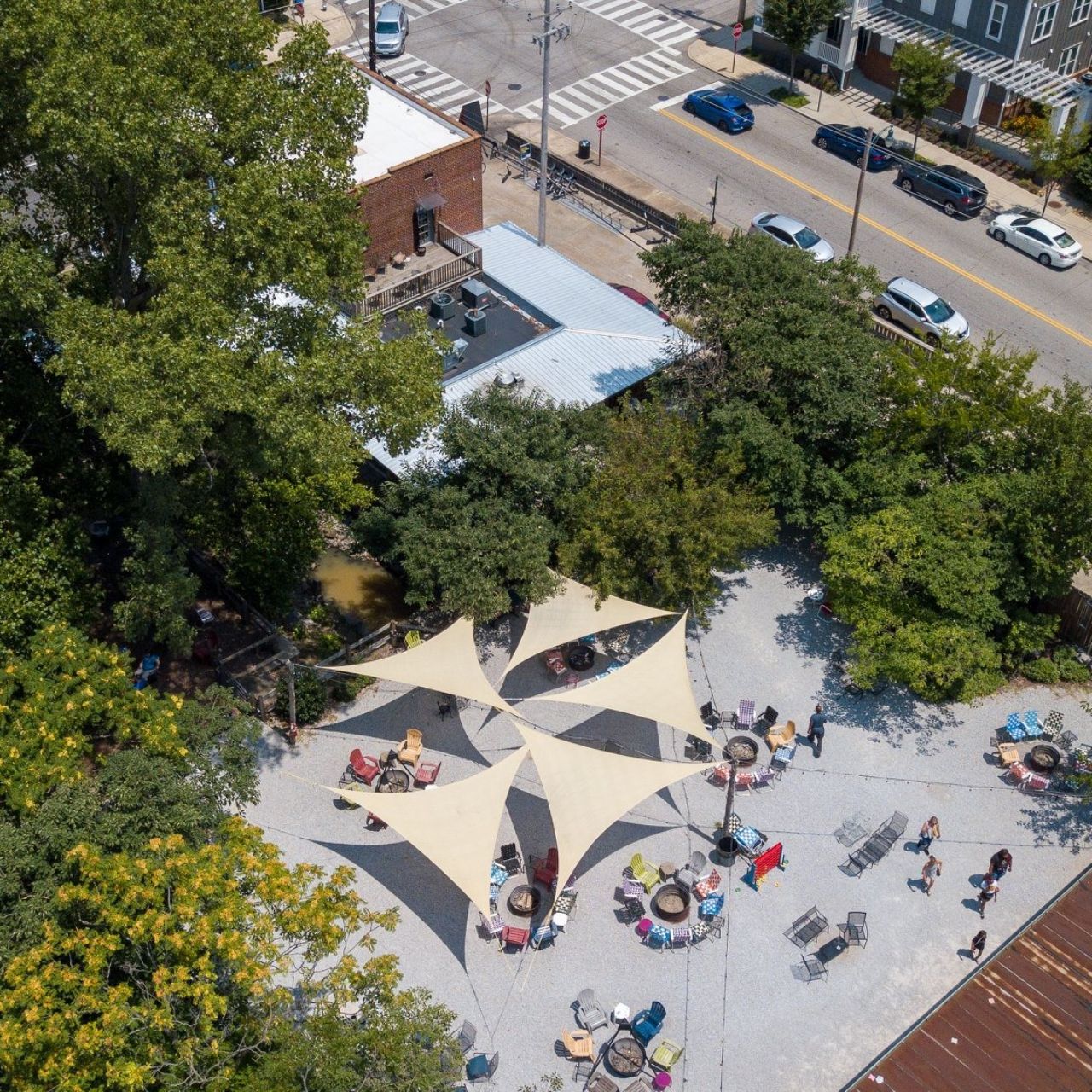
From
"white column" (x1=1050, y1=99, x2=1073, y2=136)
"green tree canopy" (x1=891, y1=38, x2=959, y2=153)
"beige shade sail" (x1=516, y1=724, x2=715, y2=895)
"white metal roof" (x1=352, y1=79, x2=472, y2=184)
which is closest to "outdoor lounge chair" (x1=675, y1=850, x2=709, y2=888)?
"beige shade sail" (x1=516, y1=724, x2=715, y2=895)

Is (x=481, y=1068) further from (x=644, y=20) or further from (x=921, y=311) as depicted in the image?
(x=644, y=20)

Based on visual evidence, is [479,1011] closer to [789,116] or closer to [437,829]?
[437,829]

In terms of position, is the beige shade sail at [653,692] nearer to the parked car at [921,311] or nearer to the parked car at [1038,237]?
the parked car at [921,311]

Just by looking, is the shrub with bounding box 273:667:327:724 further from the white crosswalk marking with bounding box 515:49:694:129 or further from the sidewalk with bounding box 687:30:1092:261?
the sidewalk with bounding box 687:30:1092:261

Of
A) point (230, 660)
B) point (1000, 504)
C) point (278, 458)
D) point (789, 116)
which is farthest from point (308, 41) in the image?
point (789, 116)

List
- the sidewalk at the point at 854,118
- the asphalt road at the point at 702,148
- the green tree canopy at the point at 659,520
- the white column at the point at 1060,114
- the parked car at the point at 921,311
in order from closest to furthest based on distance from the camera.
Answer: the green tree canopy at the point at 659,520, the parked car at the point at 921,311, the asphalt road at the point at 702,148, the sidewalk at the point at 854,118, the white column at the point at 1060,114

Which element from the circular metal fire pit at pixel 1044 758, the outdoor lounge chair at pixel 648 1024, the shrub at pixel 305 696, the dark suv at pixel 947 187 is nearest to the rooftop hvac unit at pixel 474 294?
the shrub at pixel 305 696

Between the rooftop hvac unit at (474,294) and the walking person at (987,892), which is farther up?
the rooftop hvac unit at (474,294)
